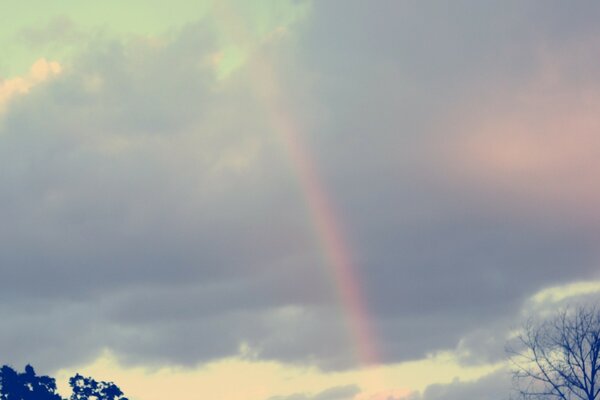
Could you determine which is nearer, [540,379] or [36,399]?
[540,379]

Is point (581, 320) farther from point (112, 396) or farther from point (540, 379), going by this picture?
point (112, 396)

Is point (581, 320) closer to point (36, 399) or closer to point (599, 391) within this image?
point (599, 391)

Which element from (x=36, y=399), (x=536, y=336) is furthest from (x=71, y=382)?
→ (x=536, y=336)

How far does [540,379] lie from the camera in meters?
84.8

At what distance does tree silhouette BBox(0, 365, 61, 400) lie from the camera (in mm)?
110562

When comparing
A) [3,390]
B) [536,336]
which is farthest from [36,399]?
[536,336]

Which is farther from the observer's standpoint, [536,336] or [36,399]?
[36,399]

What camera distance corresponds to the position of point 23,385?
111 meters

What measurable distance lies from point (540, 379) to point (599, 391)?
457cm

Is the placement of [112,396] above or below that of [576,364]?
above

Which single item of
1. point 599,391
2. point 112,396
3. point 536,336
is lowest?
point 599,391

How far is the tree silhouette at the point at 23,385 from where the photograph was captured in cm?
11056

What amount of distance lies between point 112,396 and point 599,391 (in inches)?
2006

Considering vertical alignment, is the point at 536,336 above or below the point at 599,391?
above
